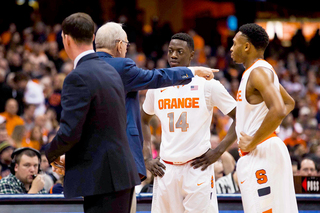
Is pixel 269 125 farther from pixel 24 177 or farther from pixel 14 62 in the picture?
pixel 14 62

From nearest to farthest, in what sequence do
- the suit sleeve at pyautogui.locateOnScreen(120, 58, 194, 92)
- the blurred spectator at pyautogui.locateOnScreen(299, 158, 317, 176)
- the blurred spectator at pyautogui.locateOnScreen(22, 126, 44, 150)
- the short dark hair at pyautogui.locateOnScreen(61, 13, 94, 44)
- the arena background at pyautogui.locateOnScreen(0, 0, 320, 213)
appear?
the short dark hair at pyautogui.locateOnScreen(61, 13, 94, 44), the suit sleeve at pyautogui.locateOnScreen(120, 58, 194, 92), the blurred spectator at pyautogui.locateOnScreen(299, 158, 317, 176), the blurred spectator at pyautogui.locateOnScreen(22, 126, 44, 150), the arena background at pyautogui.locateOnScreen(0, 0, 320, 213)

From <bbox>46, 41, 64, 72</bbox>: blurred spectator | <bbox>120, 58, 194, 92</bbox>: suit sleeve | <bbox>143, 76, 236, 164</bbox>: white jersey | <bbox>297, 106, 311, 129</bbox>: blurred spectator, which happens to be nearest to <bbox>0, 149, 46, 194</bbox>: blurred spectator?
<bbox>143, 76, 236, 164</bbox>: white jersey

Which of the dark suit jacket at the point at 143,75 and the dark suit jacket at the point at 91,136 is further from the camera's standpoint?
the dark suit jacket at the point at 143,75

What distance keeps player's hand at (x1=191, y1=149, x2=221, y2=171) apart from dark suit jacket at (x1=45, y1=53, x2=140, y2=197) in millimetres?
1236

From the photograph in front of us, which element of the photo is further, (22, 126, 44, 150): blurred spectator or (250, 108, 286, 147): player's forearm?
(22, 126, 44, 150): blurred spectator

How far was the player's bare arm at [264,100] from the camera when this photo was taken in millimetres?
3268

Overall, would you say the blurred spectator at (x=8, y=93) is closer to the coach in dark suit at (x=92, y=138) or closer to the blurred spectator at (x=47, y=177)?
the blurred spectator at (x=47, y=177)

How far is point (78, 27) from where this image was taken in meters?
2.81

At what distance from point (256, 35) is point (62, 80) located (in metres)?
7.30

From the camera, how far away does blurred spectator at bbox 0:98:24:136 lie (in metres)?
8.87

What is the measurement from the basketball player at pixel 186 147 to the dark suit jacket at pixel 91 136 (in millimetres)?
1205

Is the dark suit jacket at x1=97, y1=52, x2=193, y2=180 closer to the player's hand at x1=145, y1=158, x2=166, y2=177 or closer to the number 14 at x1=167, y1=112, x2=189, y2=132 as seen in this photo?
the number 14 at x1=167, y1=112, x2=189, y2=132

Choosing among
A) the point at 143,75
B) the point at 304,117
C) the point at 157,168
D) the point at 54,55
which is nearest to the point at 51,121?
the point at 54,55

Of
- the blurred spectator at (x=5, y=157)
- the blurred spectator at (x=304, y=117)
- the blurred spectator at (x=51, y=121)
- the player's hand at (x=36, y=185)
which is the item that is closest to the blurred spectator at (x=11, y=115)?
the blurred spectator at (x=51, y=121)
